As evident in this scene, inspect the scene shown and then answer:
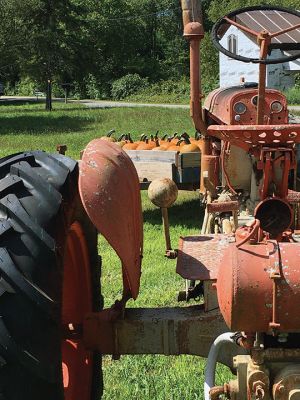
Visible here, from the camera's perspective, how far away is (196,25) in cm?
334

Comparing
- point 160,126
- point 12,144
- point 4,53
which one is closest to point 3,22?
point 4,53

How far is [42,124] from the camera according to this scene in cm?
1939

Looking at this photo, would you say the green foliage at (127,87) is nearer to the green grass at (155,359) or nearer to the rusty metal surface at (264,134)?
the green grass at (155,359)

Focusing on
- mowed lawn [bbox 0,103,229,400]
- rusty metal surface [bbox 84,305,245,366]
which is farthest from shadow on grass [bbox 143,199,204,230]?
rusty metal surface [bbox 84,305,245,366]

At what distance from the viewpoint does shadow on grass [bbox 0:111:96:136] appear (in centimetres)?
1716

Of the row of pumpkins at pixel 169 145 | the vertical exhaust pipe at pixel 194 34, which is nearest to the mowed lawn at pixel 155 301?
the row of pumpkins at pixel 169 145

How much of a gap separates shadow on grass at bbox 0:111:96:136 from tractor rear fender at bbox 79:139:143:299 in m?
14.8

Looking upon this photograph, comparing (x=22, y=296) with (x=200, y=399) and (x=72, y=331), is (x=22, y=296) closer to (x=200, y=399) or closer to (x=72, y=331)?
(x=72, y=331)

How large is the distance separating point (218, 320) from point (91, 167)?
0.69 meters

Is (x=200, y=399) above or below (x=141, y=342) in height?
below

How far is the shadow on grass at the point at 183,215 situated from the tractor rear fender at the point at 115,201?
4142mm

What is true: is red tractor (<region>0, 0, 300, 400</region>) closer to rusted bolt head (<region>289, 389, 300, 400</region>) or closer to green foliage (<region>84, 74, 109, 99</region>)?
rusted bolt head (<region>289, 389, 300, 400</region>)

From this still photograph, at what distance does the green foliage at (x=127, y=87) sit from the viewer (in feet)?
132

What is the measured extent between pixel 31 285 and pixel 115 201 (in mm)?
373
